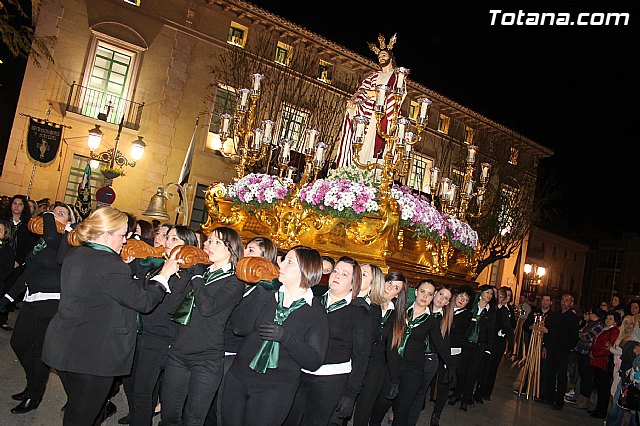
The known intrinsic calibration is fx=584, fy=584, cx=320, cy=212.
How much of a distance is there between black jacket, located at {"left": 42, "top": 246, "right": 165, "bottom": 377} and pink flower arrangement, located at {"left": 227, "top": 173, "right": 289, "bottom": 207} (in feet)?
17.6

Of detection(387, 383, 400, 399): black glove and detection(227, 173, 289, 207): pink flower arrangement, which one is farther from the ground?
detection(227, 173, 289, 207): pink flower arrangement

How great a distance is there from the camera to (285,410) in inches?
162

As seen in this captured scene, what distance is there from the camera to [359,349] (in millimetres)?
5285

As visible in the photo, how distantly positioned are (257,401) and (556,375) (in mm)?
9648

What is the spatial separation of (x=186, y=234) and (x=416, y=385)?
3.19 m

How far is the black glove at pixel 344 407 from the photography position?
17.1 feet

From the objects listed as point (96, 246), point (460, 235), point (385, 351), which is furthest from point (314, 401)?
point (460, 235)

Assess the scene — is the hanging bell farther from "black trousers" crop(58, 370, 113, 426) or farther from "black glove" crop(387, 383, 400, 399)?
"black trousers" crop(58, 370, 113, 426)

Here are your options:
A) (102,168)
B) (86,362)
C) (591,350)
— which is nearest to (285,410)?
(86,362)

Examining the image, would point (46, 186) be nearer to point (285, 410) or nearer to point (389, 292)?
point (389, 292)

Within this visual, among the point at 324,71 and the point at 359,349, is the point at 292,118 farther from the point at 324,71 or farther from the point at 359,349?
the point at 359,349

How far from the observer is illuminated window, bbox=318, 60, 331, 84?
2675cm

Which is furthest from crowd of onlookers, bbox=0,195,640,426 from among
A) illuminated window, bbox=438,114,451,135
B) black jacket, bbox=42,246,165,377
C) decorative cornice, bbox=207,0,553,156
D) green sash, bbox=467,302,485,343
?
illuminated window, bbox=438,114,451,135

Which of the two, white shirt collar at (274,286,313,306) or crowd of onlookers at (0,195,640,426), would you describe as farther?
white shirt collar at (274,286,313,306)
